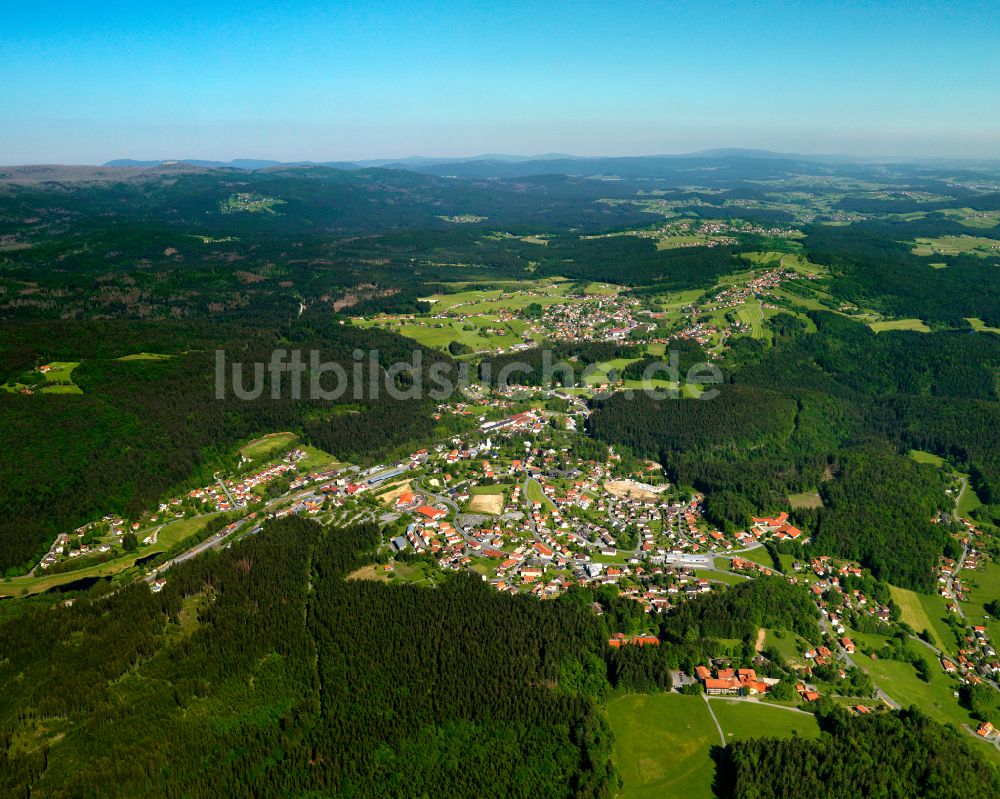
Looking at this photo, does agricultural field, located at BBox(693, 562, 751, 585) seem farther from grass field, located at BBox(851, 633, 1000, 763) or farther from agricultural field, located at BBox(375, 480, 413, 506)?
agricultural field, located at BBox(375, 480, 413, 506)

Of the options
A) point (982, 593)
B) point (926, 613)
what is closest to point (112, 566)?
point (926, 613)

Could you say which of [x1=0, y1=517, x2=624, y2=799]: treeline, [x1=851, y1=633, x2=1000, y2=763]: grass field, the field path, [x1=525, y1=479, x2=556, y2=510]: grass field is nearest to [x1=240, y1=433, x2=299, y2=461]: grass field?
[x1=0, y1=517, x2=624, y2=799]: treeline

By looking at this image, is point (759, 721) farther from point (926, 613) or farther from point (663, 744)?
point (926, 613)

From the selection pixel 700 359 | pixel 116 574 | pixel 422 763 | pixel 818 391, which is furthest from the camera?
pixel 700 359

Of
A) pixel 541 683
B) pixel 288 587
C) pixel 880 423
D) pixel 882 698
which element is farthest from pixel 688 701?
pixel 880 423

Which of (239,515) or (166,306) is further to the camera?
(166,306)

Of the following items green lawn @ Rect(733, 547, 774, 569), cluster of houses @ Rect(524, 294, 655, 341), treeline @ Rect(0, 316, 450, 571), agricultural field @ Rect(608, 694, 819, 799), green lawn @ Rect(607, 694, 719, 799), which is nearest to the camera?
green lawn @ Rect(607, 694, 719, 799)

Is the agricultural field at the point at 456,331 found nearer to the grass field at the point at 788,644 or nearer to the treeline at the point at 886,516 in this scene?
the treeline at the point at 886,516

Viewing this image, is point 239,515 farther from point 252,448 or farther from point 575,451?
point 575,451
